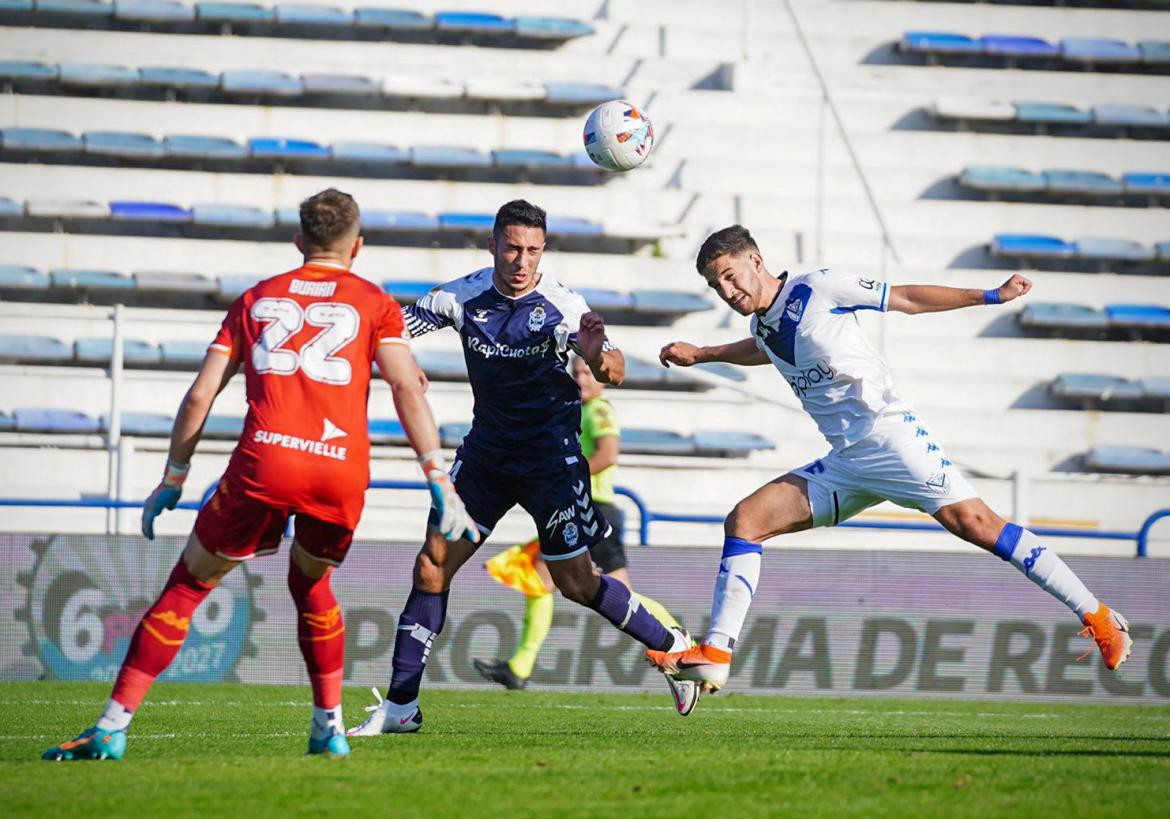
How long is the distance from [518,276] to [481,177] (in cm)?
1204

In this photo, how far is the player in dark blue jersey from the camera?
7.64 meters

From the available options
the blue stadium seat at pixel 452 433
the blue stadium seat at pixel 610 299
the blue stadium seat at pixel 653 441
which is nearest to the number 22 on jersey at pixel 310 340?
the blue stadium seat at pixel 452 433

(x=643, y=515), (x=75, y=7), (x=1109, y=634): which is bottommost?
(x=643, y=515)

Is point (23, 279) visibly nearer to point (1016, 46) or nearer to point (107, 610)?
point (107, 610)

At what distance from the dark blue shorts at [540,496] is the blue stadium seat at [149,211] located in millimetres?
11309

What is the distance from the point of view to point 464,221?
721 inches

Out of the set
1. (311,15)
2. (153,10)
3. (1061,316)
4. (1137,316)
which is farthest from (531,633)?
(153,10)

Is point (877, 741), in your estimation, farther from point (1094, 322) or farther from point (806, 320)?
point (1094, 322)

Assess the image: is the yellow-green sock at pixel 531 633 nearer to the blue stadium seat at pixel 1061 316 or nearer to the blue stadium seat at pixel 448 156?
the blue stadium seat at pixel 448 156

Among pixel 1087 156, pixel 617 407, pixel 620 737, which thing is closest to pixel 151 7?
pixel 617 407

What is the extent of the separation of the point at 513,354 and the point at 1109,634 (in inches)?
123

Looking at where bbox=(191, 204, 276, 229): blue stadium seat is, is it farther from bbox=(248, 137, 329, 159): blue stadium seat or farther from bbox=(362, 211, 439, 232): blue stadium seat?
bbox=(362, 211, 439, 232): blue stadium seat

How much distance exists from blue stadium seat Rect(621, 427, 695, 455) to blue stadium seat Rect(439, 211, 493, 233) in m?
2.96

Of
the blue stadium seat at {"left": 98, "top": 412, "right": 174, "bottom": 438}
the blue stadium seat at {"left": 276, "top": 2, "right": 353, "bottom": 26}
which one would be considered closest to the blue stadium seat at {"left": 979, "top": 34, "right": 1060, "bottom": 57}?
the blue stadium seat at {"left": 276, "top": 2, "right": 353, "bottom": 26}
